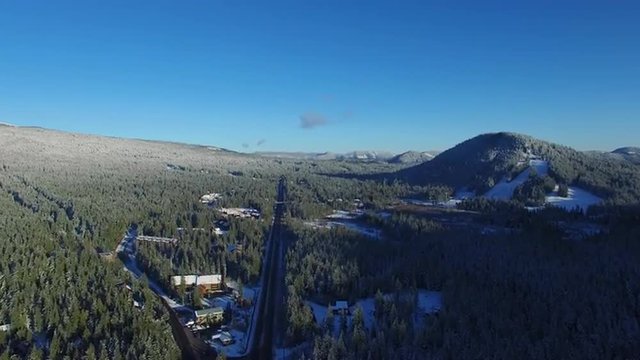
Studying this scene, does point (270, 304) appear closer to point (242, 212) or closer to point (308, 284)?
point (308, 284)

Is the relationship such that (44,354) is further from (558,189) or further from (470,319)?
(558,189)

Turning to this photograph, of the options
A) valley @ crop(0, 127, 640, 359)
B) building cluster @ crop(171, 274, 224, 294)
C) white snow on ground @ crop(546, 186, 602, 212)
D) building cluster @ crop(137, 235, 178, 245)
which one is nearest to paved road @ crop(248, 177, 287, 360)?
valley @ crop(0, 127, 640, 359)

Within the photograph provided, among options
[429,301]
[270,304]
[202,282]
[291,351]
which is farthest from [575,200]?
[291,351]

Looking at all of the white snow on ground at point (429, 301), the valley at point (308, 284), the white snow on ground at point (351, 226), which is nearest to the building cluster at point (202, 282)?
the valley at point (308, 284)

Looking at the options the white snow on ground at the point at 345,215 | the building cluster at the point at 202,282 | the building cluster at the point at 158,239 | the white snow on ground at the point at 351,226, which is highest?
the white snow on ground at the point at 345,215

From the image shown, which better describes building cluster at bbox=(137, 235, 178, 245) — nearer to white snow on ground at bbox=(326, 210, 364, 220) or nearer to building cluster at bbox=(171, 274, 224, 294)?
building cluster at bbox=(171, 274, 224, 294)

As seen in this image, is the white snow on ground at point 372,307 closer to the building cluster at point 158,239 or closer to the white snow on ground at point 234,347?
the white snow on ground at point 234,347

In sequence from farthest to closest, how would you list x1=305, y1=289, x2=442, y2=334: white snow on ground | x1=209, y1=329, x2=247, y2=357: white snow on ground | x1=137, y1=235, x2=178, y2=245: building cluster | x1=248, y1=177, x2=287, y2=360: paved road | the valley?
x1=137, y1=235, x2=178, y2=245: building cluster < x1=305, y1=289, x2=442, y2=334: white snow on ground < x1=248, y1=177, x2=287, y2=360: paved road < x1=209, y1=329, x2=247, y2=357: white snow on ground < the valley

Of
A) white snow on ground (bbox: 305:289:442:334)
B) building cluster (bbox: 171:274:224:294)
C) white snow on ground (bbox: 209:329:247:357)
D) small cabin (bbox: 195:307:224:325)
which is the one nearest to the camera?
white snow on ground (bbox: 209:329:247:357)
